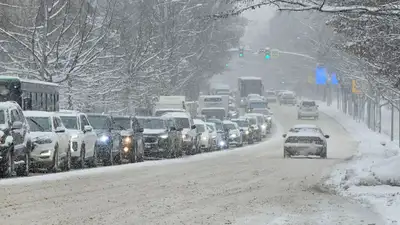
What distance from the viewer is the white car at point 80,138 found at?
2883cm

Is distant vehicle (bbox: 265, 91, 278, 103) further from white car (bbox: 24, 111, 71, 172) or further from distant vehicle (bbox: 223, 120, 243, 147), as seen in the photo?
white car (bbox: 24, 111, 71, 172)

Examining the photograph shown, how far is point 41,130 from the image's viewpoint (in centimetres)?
2681

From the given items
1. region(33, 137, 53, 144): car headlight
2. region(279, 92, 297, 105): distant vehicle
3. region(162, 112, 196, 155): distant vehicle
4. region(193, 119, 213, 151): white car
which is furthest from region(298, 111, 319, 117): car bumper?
region(33, 137, 53, 144): car headlight

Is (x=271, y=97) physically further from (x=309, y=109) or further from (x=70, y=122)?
(x=70, y=122)

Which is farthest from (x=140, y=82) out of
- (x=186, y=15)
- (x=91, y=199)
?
(x=91, y=199)

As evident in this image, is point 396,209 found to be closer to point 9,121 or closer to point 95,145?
point 9,121

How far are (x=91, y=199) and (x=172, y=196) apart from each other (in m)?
1.61

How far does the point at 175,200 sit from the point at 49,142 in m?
9.30

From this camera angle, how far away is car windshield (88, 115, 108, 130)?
1325 inches

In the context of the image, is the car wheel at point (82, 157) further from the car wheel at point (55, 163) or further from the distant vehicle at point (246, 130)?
the distant vehicle at point (246, 130)

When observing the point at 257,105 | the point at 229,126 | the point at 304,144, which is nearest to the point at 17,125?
the point at 304,144

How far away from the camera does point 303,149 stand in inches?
1528

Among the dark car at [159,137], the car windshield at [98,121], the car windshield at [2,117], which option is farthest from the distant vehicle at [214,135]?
the car windshield at [2,117]

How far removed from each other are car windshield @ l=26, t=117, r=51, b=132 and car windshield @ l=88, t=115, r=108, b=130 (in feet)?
20.6
